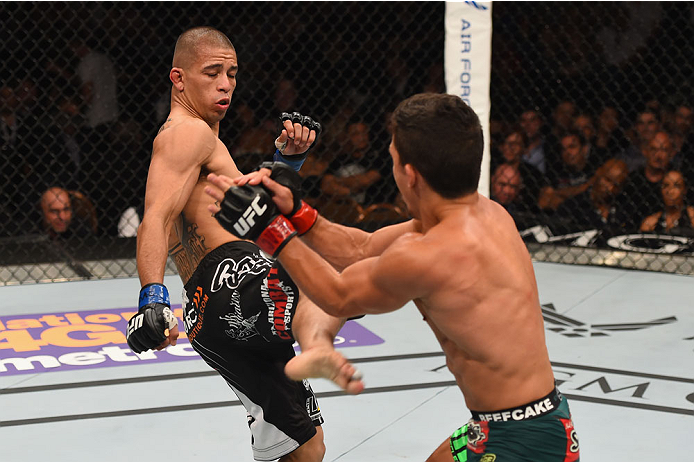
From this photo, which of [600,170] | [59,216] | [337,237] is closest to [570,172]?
[600,170]

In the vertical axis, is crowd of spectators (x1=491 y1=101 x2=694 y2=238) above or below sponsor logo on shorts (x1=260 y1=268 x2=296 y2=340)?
above

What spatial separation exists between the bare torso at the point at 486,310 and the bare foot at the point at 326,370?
197 mm

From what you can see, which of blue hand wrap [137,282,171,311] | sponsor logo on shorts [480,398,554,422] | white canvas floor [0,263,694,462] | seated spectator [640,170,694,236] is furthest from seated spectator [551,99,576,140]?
sponsor logo on shorts [480,398,554,422]

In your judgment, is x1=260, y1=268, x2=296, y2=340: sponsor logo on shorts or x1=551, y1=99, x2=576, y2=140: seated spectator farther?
x1=551, y1=99, x2=576, y2=140: seated spectator

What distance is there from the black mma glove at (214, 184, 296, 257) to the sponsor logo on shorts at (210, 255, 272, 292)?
1.76 feet

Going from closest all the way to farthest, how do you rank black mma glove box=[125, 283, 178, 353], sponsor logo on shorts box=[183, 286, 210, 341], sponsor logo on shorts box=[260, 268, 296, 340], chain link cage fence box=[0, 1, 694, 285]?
black mma glove box=[125, 283, 178, 353] < sponsor logo on shorts box=[260, 268, 296, 340] < sponsor logo on shorts box=[183, 286, 210, 341] < chain link cage fence box=[0, 1, 694, 285]

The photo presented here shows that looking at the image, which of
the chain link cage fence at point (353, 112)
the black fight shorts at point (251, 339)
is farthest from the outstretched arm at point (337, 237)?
the chain link cage fence at point (353, 112)

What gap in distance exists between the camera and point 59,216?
4.97m

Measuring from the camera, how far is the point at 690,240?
5285 millimetres

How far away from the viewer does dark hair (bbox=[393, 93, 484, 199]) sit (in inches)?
58.0

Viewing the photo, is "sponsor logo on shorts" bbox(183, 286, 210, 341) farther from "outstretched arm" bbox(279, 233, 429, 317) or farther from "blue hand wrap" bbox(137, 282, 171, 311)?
"outstretched arm" bbox(279, 233, 429, 317)

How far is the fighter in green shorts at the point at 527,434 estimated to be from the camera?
61.1 inches

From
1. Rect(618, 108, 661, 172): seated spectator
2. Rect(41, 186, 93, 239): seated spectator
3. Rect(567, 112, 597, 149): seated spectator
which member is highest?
Rect(618, 108, 661, 172): seated spectator

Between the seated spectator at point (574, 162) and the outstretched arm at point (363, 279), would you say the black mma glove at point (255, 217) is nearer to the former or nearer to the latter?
the outstretched arm at point (363, 279)
